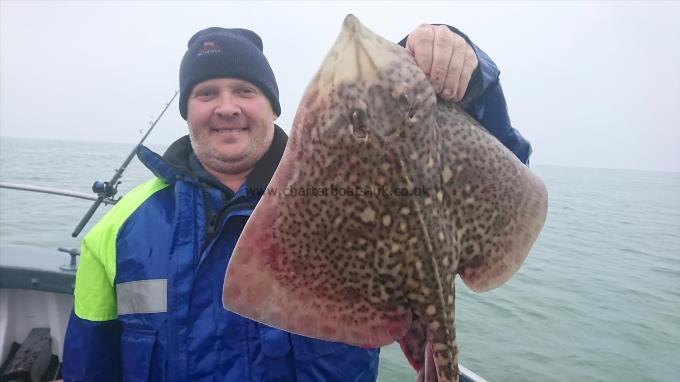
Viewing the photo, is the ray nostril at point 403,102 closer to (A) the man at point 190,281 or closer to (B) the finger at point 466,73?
(B) the finger at point 466,73

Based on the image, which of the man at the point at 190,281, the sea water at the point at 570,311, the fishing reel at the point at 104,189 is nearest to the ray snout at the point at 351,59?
the man at the point at 190,281

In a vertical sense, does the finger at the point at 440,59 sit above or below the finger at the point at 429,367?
above

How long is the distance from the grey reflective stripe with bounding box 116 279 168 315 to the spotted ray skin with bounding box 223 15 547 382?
1022mm

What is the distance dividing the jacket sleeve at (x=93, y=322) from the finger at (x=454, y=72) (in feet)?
6.96

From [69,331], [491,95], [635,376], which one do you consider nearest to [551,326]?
[635,376]

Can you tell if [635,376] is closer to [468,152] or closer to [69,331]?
[468,152]

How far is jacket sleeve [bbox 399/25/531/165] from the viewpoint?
1.99 meters

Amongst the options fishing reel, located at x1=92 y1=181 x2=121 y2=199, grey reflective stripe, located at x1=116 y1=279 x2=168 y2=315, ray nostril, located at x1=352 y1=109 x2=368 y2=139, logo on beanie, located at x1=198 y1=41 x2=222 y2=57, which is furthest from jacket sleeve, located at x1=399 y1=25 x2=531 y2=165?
fishing reel, located at x1=92 y1=181 x2=121 y2=199

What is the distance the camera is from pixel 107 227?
2594 millimetres

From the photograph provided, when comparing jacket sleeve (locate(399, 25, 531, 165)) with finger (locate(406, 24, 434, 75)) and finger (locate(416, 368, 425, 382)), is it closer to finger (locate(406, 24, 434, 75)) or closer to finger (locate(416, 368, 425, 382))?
finger (locate(406, 24, 434, 75))

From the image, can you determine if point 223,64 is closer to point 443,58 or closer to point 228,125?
point 228,125

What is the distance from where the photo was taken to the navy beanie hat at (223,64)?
2.97m

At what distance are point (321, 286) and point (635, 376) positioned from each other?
9319 mm

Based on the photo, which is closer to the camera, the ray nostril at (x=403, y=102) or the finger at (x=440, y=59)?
the ray nostril at (x=403, y=102)
